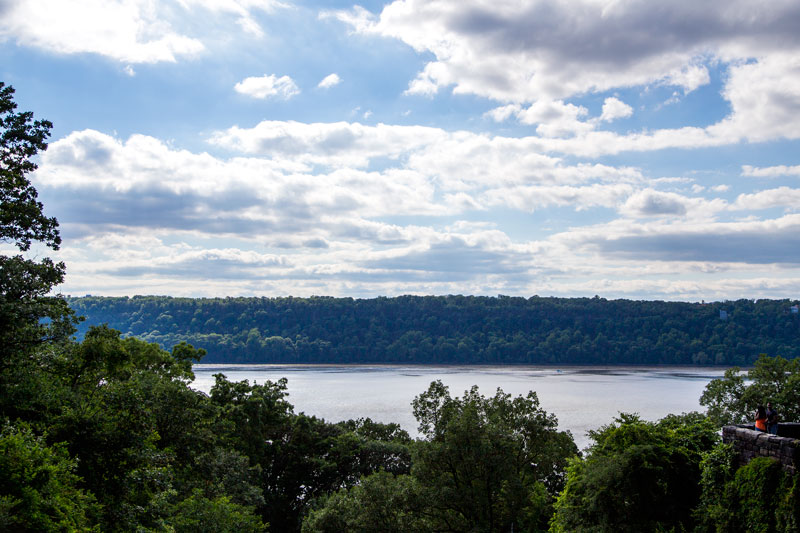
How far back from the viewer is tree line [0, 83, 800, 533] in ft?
42.6

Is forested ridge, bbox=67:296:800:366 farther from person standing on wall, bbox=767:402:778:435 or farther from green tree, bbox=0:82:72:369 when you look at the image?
person standing on wall, bbox=767:402:778:435

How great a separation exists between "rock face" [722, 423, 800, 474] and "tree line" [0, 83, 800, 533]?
23 cm

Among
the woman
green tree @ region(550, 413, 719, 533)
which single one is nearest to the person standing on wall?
the woman

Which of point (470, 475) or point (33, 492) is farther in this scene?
point (470, 475)

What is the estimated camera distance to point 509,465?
79.3ft

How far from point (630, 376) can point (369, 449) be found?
4228 inches

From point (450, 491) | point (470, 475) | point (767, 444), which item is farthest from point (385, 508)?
point (767, 444)

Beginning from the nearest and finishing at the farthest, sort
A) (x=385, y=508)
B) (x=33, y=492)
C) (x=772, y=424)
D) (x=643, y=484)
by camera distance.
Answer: (x=33, y=492)
(x=772, y=424)
(x=643, y=484)
(x=385, y=508)

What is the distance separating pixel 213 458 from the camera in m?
25.3

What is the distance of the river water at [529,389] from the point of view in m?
73.3

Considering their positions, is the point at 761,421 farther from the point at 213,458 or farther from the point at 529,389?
the point at 529,389

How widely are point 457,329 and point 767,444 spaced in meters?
165

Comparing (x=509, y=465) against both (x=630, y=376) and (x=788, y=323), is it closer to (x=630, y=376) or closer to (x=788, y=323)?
(x=630, y=376)

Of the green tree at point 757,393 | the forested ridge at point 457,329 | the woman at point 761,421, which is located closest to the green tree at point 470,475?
the woman at point 761,421
